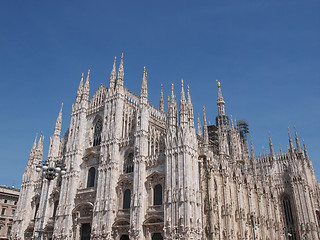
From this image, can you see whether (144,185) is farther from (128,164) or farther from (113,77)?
(113,77)

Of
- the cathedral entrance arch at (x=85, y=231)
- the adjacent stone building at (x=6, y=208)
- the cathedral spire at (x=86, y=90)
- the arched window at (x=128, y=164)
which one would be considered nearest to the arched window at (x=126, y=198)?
the arched window at (x=128, y=164)

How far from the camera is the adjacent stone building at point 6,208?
60.5 meters

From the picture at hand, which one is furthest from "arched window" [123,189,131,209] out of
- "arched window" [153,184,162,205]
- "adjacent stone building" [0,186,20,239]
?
"adjacent stone building" [0,186,20,239]

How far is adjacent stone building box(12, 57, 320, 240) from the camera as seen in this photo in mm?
34375

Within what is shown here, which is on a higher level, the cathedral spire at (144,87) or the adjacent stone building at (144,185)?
the cathedral spire at (144,87)

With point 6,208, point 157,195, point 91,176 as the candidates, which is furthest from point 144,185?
point 6,208

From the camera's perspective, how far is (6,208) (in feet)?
205

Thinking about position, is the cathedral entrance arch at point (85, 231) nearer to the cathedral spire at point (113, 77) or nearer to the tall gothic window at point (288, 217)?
the cathedral spire at point (113, 77)

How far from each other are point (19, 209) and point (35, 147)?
10.7 meters

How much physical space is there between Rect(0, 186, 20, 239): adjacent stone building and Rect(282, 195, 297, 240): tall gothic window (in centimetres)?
5399

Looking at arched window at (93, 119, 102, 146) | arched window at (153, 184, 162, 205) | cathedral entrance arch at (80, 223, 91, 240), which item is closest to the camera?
arched window at (153, 184, 162, 205)

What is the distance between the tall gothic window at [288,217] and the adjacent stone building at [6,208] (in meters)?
54.0

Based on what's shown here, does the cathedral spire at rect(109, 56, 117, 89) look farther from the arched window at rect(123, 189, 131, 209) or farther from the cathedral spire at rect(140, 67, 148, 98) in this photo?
the arched window at rect(123, 189, 131, 209)

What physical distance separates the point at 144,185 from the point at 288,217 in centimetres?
3576
